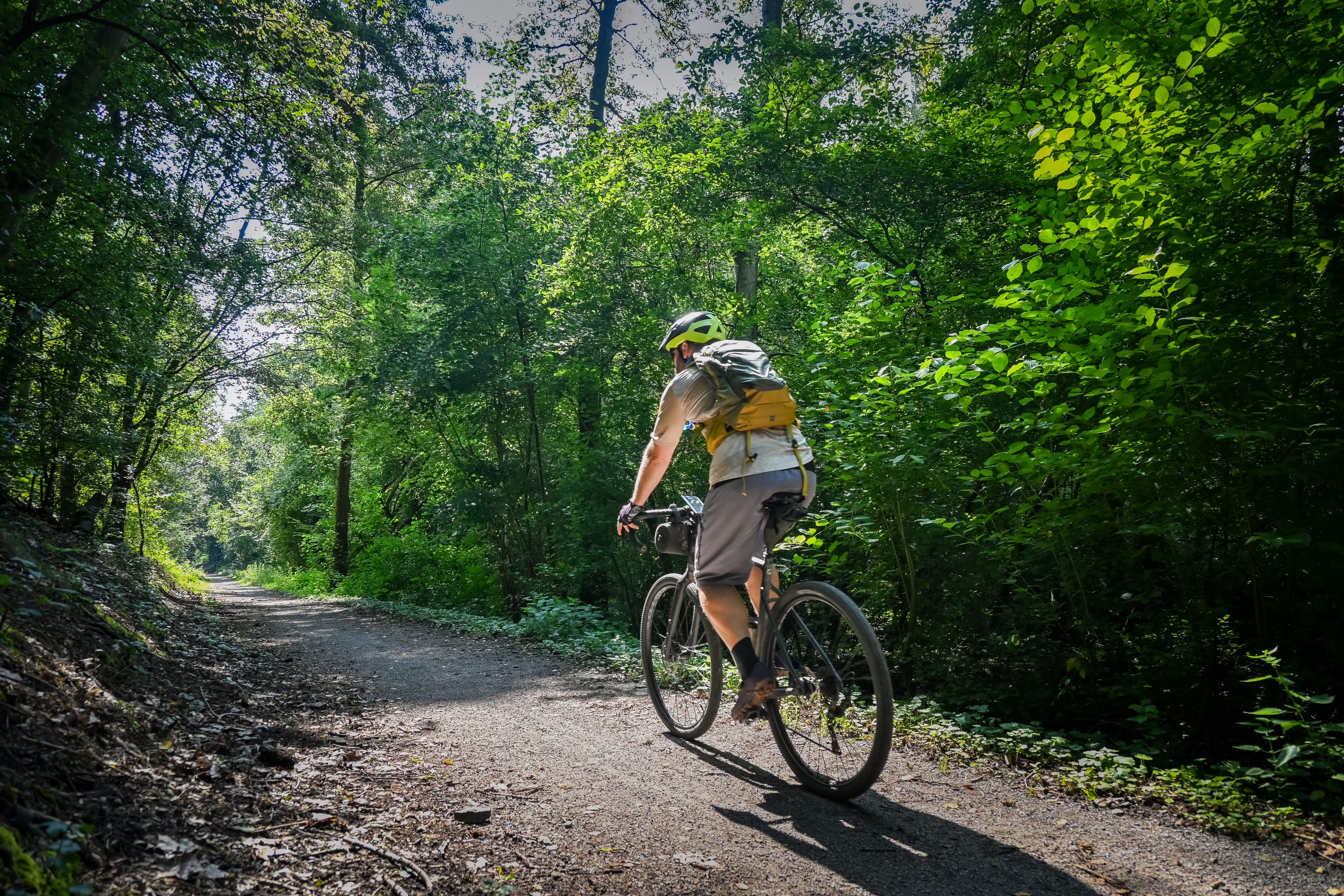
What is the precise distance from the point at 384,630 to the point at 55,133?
7004 millimetres

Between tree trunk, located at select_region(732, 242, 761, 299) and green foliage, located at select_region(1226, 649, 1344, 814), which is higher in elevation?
tree trunk, located at select_region(732, 242, 761, 299)

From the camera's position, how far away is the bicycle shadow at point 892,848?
238 cm

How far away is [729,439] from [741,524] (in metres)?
0.42

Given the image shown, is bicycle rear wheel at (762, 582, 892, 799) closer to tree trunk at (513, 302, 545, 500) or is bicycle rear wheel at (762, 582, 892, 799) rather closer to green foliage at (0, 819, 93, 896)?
green foliage at (0, 819, 93, 896)

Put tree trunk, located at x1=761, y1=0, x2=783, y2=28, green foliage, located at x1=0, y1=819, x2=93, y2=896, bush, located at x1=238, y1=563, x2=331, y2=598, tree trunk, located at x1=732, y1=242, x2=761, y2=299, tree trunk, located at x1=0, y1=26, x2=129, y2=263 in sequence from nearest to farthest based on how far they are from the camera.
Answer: green foliage, located at x1=0, y1=819, x2=93, y2=896, tree trunk, located at x1=0, y1=26, x2=129, y2=263, tree trunk, located at x1=732, y1=242, x2=761, y2=299, tree trunk, located at x1=761, y1=0, x2=783, y2=28, bush, located at x1=238, y1=563, x2=331, y2=598

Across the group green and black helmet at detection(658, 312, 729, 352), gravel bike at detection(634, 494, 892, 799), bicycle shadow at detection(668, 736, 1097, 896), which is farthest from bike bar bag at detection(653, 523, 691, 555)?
bicycle shadow at detection(668, 736, 1097, 896)

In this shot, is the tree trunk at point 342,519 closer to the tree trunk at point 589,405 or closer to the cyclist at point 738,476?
the tree trunk at point 589,405

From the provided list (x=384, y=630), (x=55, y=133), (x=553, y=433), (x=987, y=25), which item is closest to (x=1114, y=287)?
(x=987, y=25)

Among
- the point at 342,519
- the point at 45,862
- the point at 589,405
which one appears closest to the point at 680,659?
the point at 45,862

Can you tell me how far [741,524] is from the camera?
3.40m

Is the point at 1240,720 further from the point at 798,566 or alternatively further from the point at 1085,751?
Result: the point at 798,566

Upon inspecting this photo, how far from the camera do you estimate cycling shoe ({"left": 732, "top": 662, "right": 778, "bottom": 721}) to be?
328 cm

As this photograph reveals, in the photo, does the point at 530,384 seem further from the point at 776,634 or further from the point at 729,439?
the point at 776,634

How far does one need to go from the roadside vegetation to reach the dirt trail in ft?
1.41
